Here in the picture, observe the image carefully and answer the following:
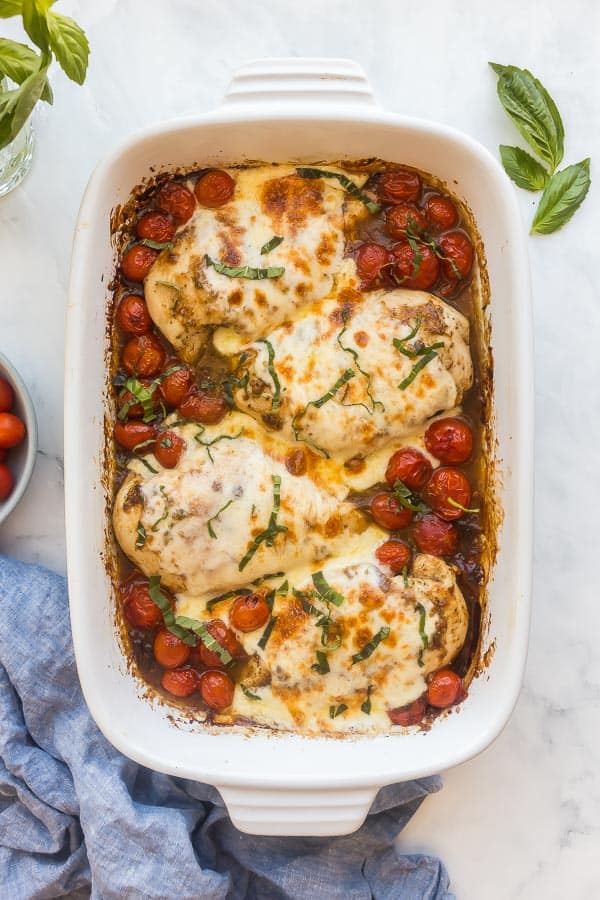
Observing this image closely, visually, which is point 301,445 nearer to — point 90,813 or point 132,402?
point 132,402

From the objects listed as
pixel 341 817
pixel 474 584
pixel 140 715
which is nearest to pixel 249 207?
pixel 474 584

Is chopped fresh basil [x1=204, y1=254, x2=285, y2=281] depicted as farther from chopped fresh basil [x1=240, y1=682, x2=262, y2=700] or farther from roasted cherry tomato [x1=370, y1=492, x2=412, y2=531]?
chopped fresh basil [x1=240, y1=682, x2=262, y2=700]

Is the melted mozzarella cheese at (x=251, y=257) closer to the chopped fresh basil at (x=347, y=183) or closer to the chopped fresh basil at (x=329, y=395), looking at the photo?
the chopped fresh basil at (x=347, y=183)

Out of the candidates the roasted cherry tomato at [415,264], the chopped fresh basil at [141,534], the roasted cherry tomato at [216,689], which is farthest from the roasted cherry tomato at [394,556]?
the roasted cherry tomato at [415,264]

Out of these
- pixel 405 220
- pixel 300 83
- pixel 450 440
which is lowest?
pixel 450 440

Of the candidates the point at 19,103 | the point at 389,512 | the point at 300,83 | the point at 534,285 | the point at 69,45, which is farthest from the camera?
the point at 534,285

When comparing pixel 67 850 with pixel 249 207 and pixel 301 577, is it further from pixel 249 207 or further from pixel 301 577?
pixel 249 207

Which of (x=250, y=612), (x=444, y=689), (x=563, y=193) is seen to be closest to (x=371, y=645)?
(x=444, y=689)
